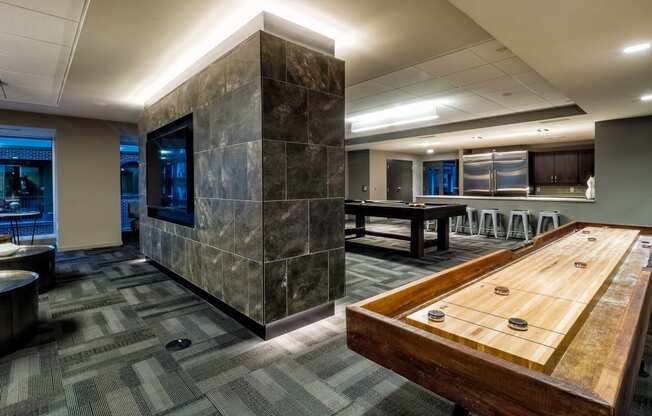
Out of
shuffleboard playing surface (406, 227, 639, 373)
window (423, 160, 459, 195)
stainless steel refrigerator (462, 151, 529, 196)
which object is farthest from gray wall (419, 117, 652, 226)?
window (423, 160, 459, 195)

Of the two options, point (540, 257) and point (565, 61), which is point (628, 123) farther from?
point (540, 257)

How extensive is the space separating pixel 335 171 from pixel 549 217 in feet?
20.0

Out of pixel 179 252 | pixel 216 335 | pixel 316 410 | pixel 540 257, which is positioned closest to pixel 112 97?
pixel 179 252

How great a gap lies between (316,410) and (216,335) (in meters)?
1.24

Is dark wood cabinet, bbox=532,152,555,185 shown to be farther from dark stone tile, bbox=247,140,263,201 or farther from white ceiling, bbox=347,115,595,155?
dark stone tile, bbox=247,140,263,201

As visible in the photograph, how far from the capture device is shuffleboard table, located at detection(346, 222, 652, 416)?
814mm

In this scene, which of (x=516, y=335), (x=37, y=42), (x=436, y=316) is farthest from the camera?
(x=37, y=42)

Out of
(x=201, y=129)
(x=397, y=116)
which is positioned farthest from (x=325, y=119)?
(x=397, y=116)

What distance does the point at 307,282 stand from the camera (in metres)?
2.83

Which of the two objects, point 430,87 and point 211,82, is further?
point 430,87

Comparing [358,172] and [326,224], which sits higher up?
[358,172]

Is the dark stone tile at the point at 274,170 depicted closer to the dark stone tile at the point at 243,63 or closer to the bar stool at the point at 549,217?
the dark stone tile at the point at 243,63

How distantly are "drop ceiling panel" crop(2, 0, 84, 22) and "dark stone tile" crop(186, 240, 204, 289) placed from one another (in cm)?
218

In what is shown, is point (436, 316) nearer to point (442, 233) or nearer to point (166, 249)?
point (166, 249)
